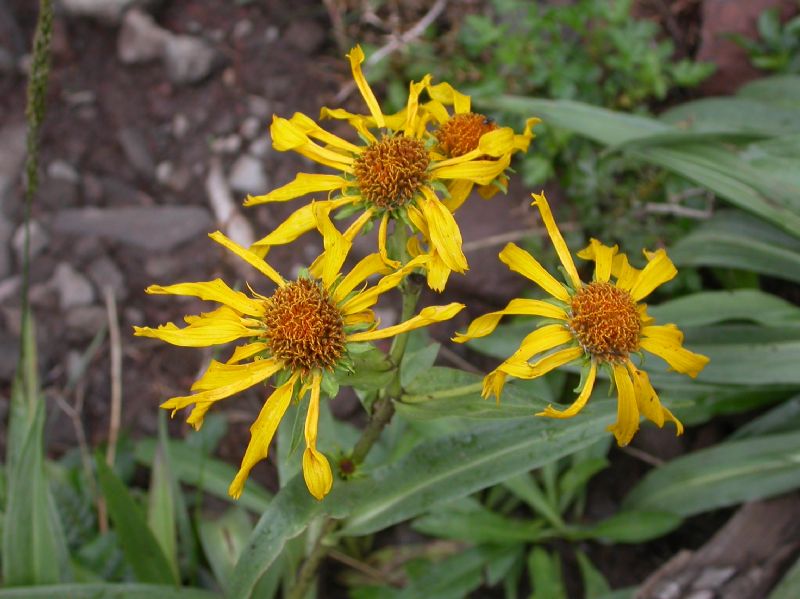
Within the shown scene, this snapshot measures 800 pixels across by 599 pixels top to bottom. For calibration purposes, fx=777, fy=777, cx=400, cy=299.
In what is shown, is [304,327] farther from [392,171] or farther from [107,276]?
[107,276]

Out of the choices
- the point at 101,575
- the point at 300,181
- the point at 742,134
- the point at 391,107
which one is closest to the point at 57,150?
the point at 391,107

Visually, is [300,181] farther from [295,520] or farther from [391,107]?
[391,107]

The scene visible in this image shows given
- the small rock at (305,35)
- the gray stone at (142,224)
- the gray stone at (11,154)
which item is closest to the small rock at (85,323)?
the gray stone at (142,224)

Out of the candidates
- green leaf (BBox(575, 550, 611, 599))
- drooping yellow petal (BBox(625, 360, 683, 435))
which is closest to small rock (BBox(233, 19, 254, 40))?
green leaf (BBox(575, 550, 611, 599))

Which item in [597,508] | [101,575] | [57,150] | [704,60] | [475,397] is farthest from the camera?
[57,150]

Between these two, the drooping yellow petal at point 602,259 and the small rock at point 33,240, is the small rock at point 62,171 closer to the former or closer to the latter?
the small rock at point 33,240

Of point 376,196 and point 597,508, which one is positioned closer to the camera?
point 376,196
